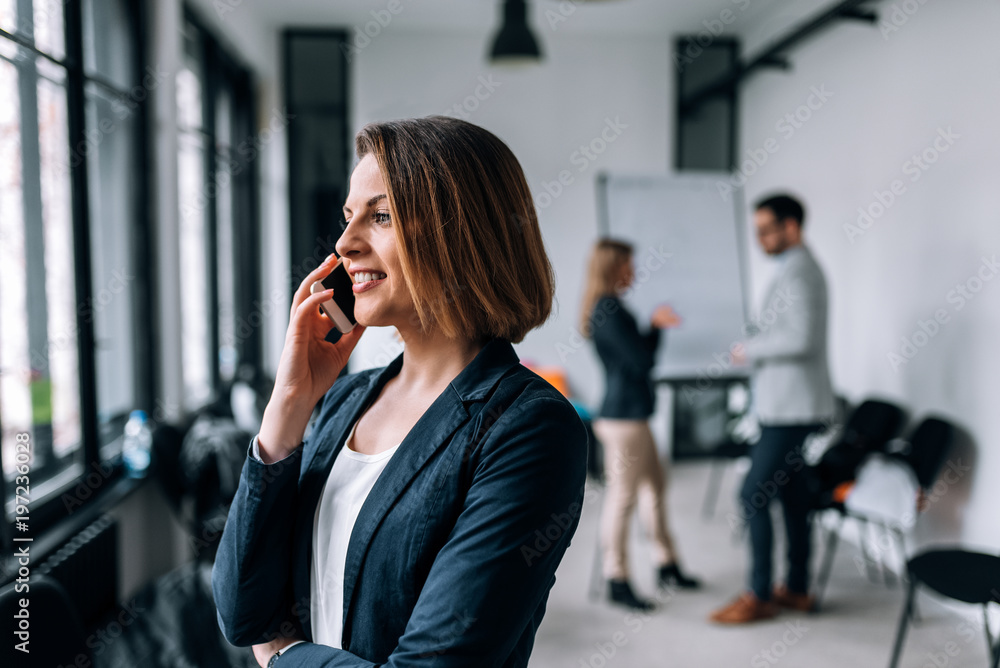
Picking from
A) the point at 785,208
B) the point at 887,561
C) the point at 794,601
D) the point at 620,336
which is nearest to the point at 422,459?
the point at 620,336

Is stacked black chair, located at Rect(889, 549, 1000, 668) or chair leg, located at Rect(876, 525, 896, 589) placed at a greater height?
stacked black chair, located at Rect(889, 549, 1000, 668)

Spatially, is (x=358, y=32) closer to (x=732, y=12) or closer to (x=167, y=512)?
(x=732, y=12)

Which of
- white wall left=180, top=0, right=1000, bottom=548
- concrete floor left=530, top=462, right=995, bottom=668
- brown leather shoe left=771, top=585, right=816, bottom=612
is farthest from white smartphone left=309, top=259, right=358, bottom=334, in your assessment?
brown leather shoe left=771, top=585, right=816, bottom=612

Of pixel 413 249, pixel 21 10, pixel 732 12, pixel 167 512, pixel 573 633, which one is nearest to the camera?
pixel 413 249

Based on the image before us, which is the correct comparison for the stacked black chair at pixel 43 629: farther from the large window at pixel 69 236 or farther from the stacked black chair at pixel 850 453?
the stacked black chair at pixel 850 453

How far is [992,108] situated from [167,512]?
4.21 meters

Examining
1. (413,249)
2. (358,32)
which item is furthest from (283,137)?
(413,249)

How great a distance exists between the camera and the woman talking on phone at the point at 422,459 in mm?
777

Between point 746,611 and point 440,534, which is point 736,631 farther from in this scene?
point 440,534

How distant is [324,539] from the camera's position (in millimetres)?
934

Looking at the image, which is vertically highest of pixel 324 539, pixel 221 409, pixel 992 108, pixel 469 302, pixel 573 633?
pixel 992 108

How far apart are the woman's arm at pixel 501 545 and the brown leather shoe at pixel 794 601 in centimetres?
276

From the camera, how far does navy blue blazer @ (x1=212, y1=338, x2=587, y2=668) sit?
2.51 feet

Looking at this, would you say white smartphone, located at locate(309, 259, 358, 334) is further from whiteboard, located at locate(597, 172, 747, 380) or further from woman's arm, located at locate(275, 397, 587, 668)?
whiteboard, located at locate(597, 172, 747, 380)
